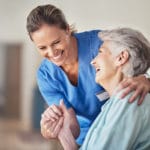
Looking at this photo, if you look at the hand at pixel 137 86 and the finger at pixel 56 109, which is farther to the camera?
the finger at pixel 56 109

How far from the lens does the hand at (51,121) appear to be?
3.58ft

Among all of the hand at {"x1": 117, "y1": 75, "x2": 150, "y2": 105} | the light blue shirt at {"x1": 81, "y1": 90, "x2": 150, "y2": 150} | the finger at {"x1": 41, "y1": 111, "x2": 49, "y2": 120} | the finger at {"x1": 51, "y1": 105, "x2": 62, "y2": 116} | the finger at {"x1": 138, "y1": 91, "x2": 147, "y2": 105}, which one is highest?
the hand at {"x1": 117, "y1": 75, "x2": 150, "y2": 105}

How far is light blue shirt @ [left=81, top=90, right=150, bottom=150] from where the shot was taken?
953 millimetres

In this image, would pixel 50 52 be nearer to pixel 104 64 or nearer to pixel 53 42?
pixel 53 42

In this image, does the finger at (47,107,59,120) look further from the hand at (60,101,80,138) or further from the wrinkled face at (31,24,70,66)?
the wrinkled face at (31,24,70,66)

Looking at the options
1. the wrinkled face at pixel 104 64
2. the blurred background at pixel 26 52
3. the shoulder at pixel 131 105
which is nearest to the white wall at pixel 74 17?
the blurred background at pixel 26 52

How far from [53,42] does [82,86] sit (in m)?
0.17

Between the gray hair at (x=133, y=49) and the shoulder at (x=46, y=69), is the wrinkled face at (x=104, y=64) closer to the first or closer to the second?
the gray hair at (x=133, y=49)

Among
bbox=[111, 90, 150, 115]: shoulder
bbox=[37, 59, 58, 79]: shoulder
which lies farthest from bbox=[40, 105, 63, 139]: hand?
bbox=[111, 90, 150, 115]: shoulder

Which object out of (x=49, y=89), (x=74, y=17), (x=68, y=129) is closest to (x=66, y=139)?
(x=68, y=129)

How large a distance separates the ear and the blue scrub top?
92mm

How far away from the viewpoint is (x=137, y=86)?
997 millimetres

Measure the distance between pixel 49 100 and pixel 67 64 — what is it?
140mm

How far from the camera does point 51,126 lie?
3.62ft
